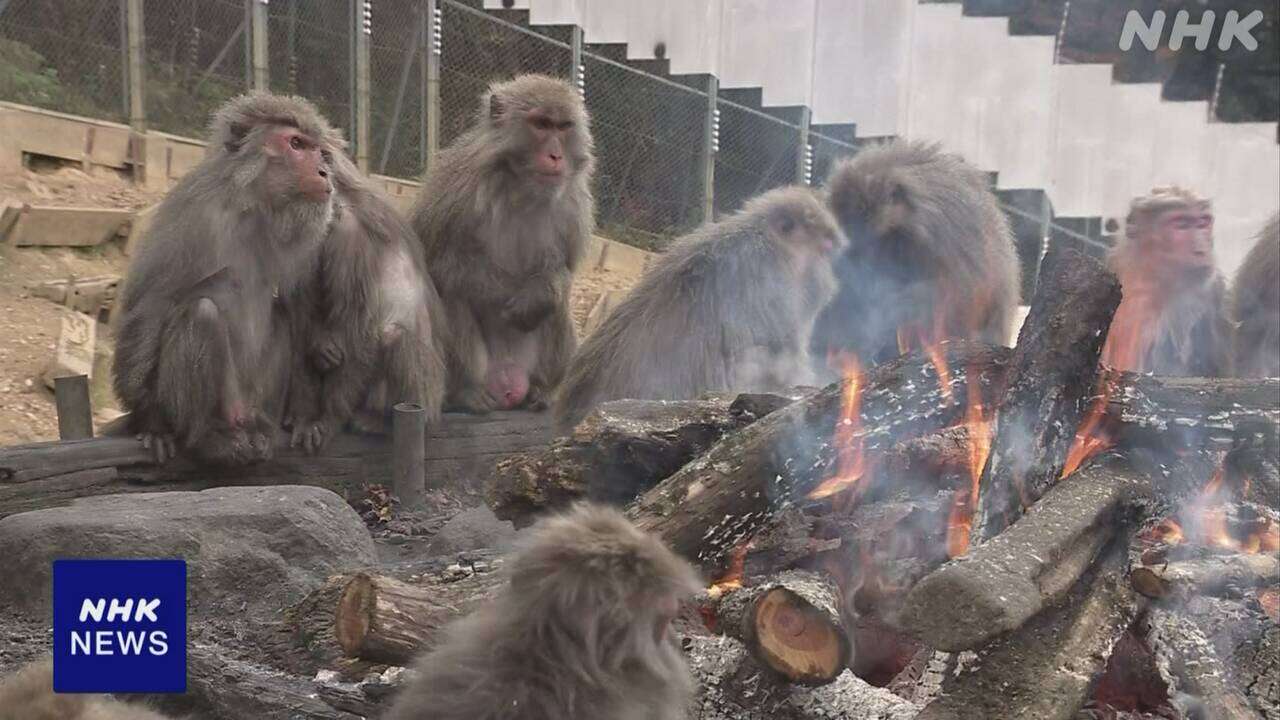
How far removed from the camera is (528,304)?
20.1 feet

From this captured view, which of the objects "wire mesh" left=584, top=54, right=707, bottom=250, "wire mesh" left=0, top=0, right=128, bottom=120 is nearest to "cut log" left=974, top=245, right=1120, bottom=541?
"wire mesh" left=584, top=54, right=707, bottom=250

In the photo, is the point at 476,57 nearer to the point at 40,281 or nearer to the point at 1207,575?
the point at 40,281

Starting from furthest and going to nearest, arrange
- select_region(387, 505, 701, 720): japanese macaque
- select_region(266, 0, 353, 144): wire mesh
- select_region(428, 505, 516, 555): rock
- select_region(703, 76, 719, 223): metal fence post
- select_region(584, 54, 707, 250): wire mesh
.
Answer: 1. select_region(266, 0, 353, 144): wire mesh
2. select_region(584, 54, 707, 250): wire mesh
3. select_region(703, 76, 719, 223): metal fence post
4. select_region(428, 505, 516, 555): rock
5. select_region(387, 505, 701, 720): japanese macaque

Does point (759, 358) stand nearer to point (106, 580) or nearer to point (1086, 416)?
point (1086, 416)

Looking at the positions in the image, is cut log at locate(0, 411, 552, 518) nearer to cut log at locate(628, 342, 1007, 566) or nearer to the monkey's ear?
the monkey's ear

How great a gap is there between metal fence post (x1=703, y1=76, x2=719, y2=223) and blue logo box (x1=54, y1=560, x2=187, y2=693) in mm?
3479

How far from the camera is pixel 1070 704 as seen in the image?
2363 mm

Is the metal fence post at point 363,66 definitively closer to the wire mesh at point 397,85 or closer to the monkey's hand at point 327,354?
the wire mesh at point 397,85

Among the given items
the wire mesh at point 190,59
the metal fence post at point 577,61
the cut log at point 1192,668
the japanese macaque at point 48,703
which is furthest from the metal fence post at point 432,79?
the cut log at point 1192,668

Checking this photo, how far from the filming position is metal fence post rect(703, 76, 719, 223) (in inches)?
228

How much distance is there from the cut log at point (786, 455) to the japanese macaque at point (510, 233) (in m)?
2.94

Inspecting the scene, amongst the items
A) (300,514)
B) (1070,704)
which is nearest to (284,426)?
(300,514)

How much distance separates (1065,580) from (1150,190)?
246cm

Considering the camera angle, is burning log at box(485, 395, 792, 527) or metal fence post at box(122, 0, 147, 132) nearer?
burning log at box(485, 395, 792, 527)
